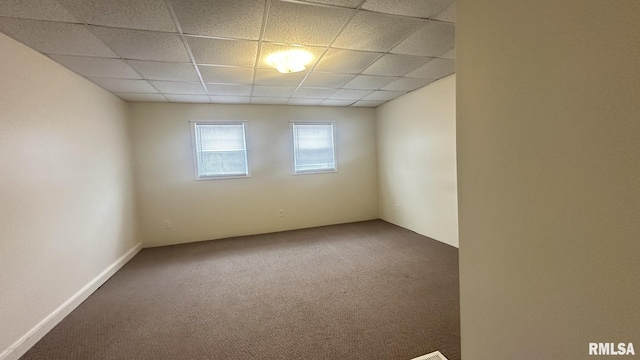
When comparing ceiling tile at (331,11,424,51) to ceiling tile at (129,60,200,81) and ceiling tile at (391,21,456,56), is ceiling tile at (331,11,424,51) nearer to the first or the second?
ceiling tile at (391,21,456,56)

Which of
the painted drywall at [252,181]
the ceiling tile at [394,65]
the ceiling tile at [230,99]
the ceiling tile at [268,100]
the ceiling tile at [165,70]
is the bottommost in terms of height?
the painted drywall at [252,181]

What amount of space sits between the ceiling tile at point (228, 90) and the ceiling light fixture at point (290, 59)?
107 cm

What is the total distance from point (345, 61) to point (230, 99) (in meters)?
2.30

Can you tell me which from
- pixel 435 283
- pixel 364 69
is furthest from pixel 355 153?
pixel 435 283

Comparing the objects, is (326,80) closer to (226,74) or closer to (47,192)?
(226,74)

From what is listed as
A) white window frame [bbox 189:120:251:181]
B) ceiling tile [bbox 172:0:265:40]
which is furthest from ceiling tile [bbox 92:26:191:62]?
white window frame [bbox 189:120:251:181]

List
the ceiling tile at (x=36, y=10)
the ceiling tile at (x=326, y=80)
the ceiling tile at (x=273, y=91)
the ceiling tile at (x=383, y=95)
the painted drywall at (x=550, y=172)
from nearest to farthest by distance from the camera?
1. the painted drywall at (x=550, y=172)
2. the ceiling tile at (x=36, y=10)
3. the ceiling tile at (x=326, y=80)
4. the ceiling tile at (x=273, y=91)
5. the ceiling tile at (x=383, y=95)

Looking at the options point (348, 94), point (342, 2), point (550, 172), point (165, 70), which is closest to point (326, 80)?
point (348, 94)

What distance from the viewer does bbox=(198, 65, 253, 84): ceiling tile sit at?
2.84 metres

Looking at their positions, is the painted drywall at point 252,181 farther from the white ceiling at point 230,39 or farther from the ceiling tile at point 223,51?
the ceiling tile at point 223,51

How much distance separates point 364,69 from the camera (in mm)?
3037

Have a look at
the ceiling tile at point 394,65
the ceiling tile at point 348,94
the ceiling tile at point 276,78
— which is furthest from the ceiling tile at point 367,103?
the ceiling tile at point 276,78

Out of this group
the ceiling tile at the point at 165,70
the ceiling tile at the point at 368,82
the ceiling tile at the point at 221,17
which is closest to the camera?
the ceiling tile at the point at 221,17

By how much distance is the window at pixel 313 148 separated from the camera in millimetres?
4961
